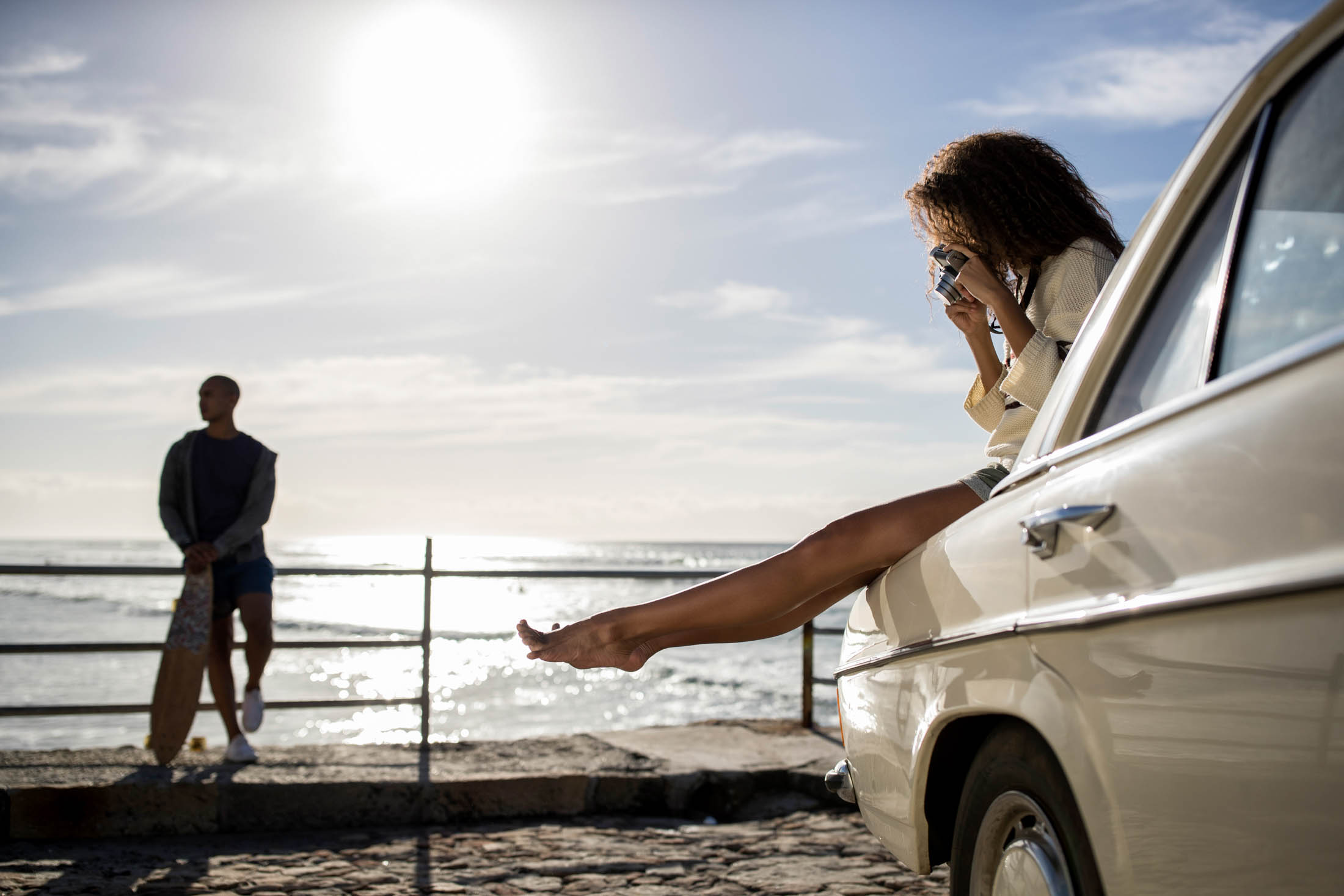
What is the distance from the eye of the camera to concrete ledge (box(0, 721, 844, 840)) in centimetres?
510

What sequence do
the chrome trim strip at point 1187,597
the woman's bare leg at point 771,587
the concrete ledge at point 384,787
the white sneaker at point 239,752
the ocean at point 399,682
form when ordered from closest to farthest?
1. the chrome trim strip at point 1187,597
2. the woman's bare leg at point 771,587
3. the concrete ledge at point 384,787
4. the white sneaker at point 239,752
5. the ocean at point 399,682

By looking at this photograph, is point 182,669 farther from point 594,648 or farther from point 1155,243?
point 1155,243

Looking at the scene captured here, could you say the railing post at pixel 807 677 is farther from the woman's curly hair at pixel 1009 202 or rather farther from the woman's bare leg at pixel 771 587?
the woman's curly hair at pixel 1009 202

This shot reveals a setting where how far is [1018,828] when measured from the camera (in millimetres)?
1825

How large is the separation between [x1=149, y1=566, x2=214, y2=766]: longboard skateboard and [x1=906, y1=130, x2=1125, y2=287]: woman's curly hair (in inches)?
177

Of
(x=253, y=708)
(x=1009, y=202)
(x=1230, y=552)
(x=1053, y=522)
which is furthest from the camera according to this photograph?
(x=253, y=708)

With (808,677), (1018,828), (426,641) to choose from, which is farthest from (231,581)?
(1018,828)

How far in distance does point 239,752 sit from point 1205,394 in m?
5.71

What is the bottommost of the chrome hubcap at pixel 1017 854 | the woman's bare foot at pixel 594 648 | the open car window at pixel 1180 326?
the chrome hubcap at pixel 1017 854

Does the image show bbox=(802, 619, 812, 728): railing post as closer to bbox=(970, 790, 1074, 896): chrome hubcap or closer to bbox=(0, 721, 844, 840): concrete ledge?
bbox=(0, 721, 844, 840): concrete ledge

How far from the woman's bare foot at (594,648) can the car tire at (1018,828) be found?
3.83 feet

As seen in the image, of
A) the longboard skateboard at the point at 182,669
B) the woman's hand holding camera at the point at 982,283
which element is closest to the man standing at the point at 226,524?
the longboard skateboard at the point at 182,669

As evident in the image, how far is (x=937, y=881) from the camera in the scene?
430 centimetres

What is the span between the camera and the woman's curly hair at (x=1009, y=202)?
3.00 meters
